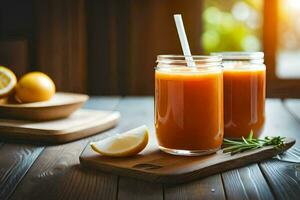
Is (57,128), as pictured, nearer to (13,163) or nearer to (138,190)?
(13,163)

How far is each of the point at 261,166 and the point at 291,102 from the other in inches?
40.4

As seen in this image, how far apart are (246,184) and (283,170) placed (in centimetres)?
15

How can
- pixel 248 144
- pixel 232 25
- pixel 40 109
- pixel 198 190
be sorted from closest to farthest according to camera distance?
pixel 198 190, pixel 248 144, pixel 40 109, pixel 232 25

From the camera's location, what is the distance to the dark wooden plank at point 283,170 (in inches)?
41.2

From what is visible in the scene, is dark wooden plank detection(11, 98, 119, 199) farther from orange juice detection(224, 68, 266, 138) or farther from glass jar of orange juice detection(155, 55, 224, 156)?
orange juice detection(224, 68, 266, 138)

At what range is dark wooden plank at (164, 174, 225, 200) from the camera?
1.01 metres

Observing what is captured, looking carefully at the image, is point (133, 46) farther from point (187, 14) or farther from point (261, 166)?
point (261, 166)

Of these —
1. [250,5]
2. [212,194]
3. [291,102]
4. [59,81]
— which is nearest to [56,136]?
[212,194]

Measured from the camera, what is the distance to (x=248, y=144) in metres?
1.31

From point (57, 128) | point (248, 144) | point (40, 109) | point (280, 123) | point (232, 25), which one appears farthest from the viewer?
point (232, 25)

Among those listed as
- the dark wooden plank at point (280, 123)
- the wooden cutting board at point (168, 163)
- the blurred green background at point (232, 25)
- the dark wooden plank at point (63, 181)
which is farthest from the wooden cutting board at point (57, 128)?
the blurred green background at point (232, 25)

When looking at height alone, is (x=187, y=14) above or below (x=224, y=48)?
above

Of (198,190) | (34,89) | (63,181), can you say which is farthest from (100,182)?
(34,89)

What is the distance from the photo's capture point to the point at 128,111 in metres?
2.03
